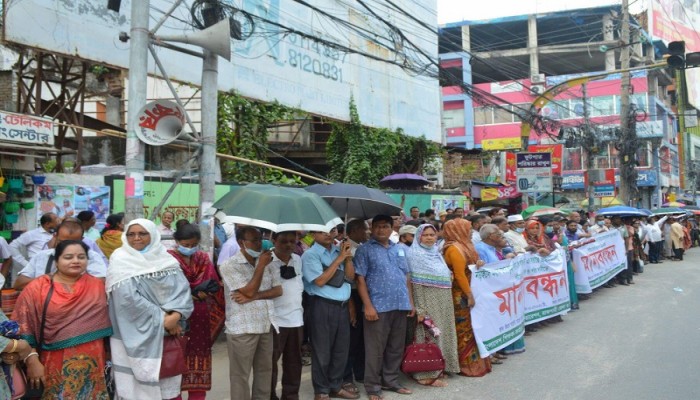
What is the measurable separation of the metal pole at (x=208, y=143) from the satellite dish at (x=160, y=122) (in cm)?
50

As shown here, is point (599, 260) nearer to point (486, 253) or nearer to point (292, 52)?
point (486, 253)

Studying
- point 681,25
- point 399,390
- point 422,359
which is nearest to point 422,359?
point 422,359

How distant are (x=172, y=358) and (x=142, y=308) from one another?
0.46 metres

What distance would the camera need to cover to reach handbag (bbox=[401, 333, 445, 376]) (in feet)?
18.5

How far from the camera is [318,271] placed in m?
5.07

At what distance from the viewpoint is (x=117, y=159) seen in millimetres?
11719

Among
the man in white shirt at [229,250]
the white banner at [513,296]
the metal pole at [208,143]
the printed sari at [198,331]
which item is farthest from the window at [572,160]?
the printed sari at [198,331]

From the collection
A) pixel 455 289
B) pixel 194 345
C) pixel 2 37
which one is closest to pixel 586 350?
pixel 455 289

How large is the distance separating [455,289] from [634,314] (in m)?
5.04

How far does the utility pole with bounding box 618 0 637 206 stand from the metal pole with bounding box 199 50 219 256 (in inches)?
705

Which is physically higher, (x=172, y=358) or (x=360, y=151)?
(x=360, y=151)

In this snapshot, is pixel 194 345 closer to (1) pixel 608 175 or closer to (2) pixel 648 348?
(2) pixel 648 348

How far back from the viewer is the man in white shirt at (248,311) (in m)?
4.34

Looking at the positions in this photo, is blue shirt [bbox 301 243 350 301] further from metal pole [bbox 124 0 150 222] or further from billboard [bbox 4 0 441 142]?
billboard [bbox 4 0 441 142]
